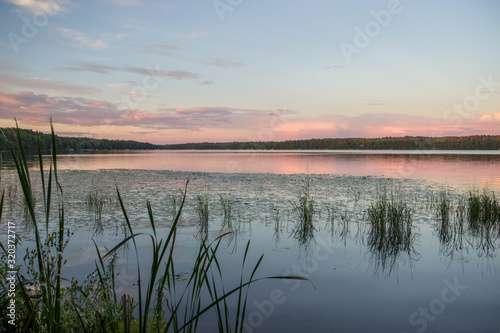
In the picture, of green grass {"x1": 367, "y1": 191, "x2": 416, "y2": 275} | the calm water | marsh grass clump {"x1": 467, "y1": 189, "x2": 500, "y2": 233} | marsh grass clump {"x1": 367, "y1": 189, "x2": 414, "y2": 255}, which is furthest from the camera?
the calm water

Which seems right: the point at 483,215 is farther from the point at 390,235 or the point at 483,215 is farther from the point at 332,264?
the point at 332,264

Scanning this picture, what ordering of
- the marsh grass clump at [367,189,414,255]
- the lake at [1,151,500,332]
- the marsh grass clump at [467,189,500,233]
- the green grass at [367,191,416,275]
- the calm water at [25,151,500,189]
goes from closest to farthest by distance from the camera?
the lake at [1,151,500,332] → the green grass at [367,191,416,275] → the marsh grass clump at [367,189,414,255] → the marsh grass clump at [467,189,500,233] → the calm water at [25,151,500,189]

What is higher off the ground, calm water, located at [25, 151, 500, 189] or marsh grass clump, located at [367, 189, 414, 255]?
calm water, located at [25, 151, 500, 189]

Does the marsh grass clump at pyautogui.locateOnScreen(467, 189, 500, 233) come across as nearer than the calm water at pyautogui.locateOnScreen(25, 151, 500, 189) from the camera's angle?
Yes

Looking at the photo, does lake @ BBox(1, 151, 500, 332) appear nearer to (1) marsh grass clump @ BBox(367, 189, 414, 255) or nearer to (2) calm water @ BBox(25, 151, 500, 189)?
(1) marsh grass clump @ BBox(367, 189, 414, 255)

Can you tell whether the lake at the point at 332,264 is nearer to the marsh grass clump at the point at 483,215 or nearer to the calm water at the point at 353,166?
the marsh grass clump at the point at 483,215

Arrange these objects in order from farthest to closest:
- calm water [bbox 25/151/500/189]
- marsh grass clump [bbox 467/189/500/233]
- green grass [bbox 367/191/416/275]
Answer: calm water [bbox 25/151/500/189] → marsh grass clump [bbox 467/189/500/233] → green grass [bbox 367/191/416/275]

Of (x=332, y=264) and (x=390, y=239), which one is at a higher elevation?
(x=390, y=239)

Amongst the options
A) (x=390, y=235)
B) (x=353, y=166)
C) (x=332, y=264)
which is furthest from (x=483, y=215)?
(x=353, y=166)

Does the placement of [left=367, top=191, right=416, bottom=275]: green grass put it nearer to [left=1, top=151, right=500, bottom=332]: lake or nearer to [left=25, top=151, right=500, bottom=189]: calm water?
[left=1, top=151, right=500, bottom=332]: lake

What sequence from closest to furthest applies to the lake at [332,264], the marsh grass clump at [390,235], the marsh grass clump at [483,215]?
the lake at [332,264] < the marsh grass clump at [390,235] < the marsh grass clump at [483,215]

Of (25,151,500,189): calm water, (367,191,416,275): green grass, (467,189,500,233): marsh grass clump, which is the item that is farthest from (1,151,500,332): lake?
(25,151,500,189): calm water

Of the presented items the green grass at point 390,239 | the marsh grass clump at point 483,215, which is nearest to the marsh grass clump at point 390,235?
the green grass at point 390,239

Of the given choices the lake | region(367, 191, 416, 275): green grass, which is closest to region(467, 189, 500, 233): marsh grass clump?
the lake
